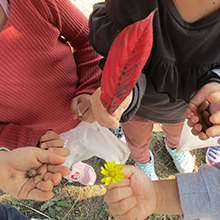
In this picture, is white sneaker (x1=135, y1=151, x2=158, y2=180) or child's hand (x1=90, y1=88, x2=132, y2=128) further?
white sneaker (x1=135, y1=151, x2=158, y2=180)

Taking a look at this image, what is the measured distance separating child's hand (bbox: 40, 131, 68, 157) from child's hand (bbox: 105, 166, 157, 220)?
296 millimetres

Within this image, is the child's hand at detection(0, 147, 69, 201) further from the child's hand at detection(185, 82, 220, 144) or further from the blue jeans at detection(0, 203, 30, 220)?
the child's hand at detection(185, 82, 220, 144)

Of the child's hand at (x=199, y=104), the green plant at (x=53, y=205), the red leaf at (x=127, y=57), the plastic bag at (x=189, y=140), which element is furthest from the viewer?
the green plant at (x=53, y=205)

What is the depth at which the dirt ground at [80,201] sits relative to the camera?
1.24 m

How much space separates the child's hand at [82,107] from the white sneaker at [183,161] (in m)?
0.84

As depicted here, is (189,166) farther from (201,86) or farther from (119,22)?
(119,22)

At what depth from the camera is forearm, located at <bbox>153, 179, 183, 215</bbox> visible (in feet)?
2.03

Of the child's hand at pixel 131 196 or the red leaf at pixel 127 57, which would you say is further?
the child's hand at pixel 131 196

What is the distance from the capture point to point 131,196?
1.90 feet

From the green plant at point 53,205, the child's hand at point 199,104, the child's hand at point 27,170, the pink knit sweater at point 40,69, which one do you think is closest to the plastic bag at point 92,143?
the pink knit sweater at point 40,69

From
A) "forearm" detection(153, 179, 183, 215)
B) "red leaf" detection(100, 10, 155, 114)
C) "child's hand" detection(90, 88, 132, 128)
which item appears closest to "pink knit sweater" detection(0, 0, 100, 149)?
"child's hand" detection(90, 88, 132, 128)

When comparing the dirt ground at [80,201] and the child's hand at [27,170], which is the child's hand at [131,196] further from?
the dirt ground at [80,201]

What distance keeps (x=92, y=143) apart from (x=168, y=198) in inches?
24.1

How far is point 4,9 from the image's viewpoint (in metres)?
0.59
